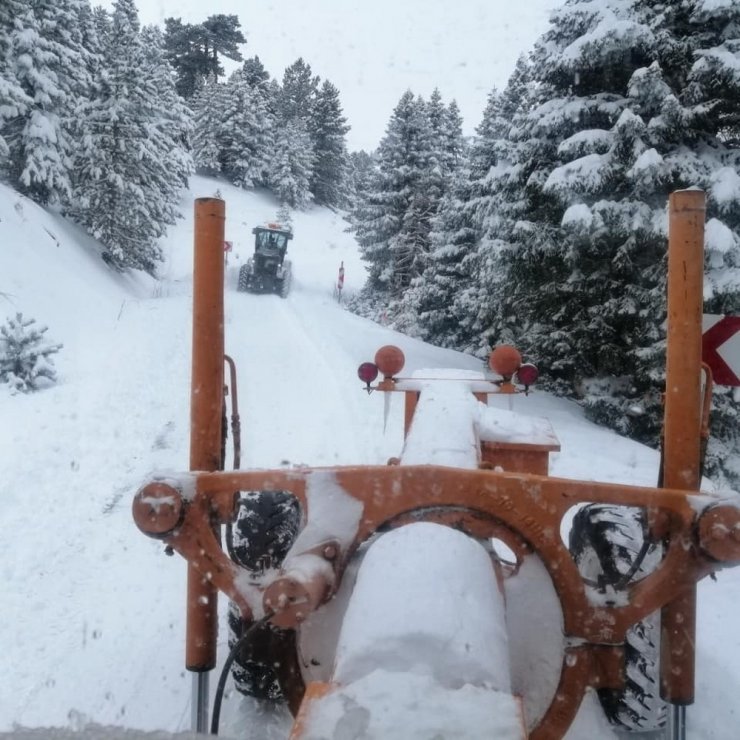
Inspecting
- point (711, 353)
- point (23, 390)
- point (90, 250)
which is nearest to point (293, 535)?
point (711, 353)

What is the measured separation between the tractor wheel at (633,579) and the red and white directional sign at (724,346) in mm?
2334

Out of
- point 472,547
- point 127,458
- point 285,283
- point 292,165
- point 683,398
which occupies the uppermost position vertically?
point 292,165

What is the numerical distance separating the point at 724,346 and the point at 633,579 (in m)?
2.71

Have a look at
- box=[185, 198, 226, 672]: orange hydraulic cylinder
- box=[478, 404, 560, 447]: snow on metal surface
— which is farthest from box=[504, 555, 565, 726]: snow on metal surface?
box=[478, 404, 560, 447]: snow on metal surface

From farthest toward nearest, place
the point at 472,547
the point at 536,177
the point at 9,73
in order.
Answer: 1. the point at 9,73
2. the point at 536,177
3. the point at 472,547

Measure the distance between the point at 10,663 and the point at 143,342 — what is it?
1114cm

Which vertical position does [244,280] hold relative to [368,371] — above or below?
above

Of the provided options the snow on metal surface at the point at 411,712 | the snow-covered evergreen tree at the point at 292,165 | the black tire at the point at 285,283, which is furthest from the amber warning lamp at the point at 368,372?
the snow-covered evergreen tree at the point at 292,165

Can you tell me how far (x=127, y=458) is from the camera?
278 inches

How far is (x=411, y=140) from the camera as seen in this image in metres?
29.6

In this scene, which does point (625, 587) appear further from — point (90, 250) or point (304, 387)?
point (90, 250)

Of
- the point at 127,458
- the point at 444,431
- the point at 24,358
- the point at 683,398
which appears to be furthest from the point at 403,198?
the point at 683,398

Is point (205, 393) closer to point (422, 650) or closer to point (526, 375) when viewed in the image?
point (422, 650)

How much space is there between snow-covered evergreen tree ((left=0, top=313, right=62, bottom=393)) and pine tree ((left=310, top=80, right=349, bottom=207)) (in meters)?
53.5
